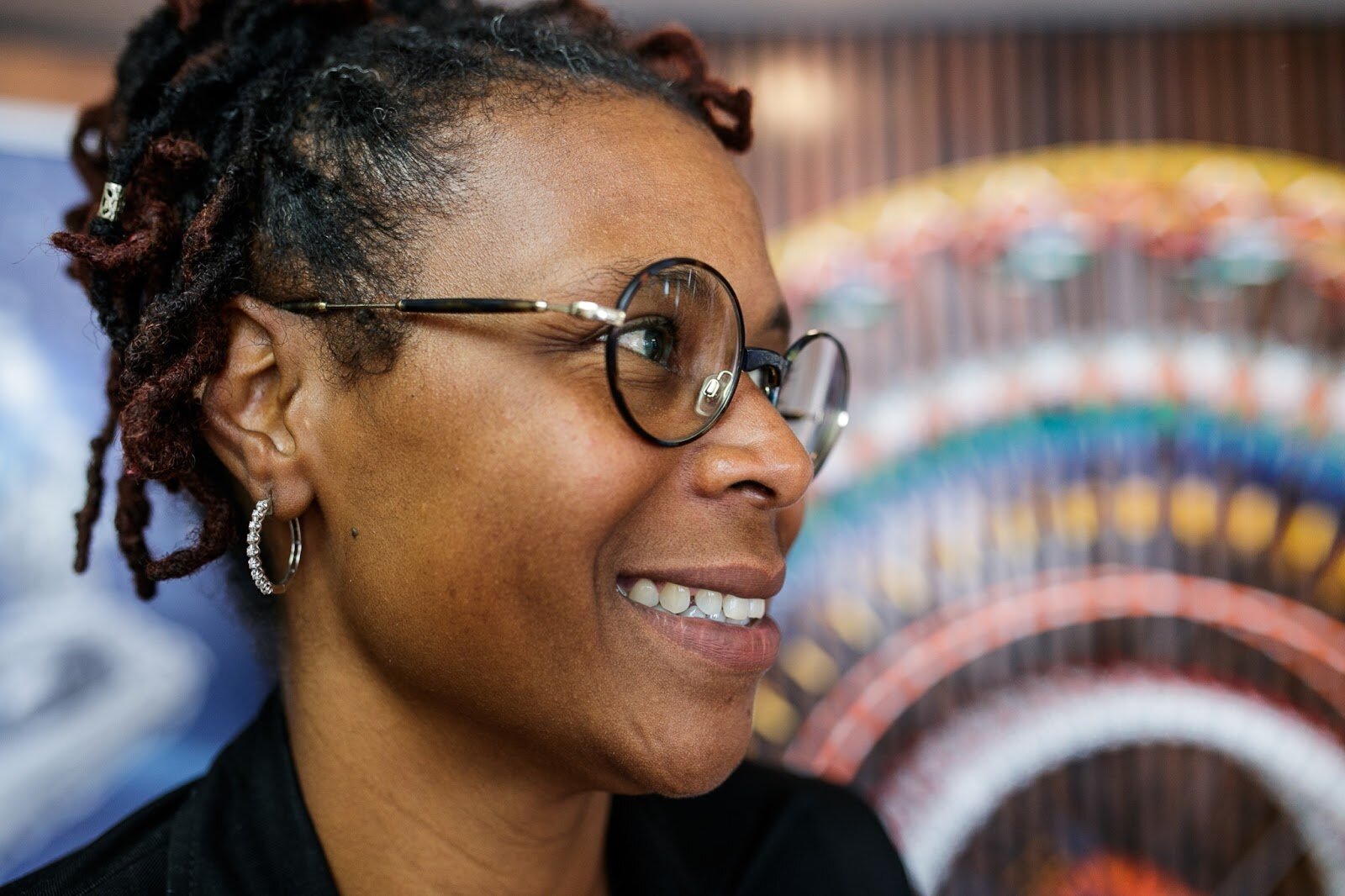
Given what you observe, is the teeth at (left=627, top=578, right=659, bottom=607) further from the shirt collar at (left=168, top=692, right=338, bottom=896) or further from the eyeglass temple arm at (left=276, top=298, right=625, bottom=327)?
the shirt collar at (left=168, top=692, right=338, bottom=896)

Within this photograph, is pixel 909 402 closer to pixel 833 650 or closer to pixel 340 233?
pixel 833 650

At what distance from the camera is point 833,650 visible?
8.00 feet

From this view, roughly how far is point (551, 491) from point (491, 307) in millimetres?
181

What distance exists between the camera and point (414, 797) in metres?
1.13

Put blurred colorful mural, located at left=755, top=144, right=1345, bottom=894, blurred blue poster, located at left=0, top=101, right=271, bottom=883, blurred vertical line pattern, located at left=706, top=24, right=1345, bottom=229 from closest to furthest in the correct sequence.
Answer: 1. blurred blue poster, located at left=0, top=101, right=271, bottom=883
2. blurred colorful mural, located at left=755, top=144, right=1345, bottom=894
3. blurred vertical line pattern, located at left=706, top=24, right=1345, bottom=229

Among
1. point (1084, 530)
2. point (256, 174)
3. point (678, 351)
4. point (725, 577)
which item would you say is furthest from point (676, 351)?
point (1084, 530)

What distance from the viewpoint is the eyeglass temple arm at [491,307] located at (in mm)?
963

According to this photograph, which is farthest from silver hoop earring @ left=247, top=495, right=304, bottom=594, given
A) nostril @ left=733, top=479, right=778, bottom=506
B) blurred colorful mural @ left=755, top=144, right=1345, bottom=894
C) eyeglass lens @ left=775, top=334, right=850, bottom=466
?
blurred colorful mural @ left=755, top=144, right=1345, bottom=894

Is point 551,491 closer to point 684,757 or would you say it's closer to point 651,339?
point 651,339

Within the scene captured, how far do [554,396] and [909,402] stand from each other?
164 cm

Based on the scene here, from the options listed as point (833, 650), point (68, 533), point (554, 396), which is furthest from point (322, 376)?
point (833, 650)

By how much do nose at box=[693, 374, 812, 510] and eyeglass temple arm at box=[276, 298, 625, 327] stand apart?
16 cm

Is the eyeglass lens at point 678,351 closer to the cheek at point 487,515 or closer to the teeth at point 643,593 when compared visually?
the cheek at point 487,515

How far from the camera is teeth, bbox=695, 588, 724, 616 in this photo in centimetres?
106
